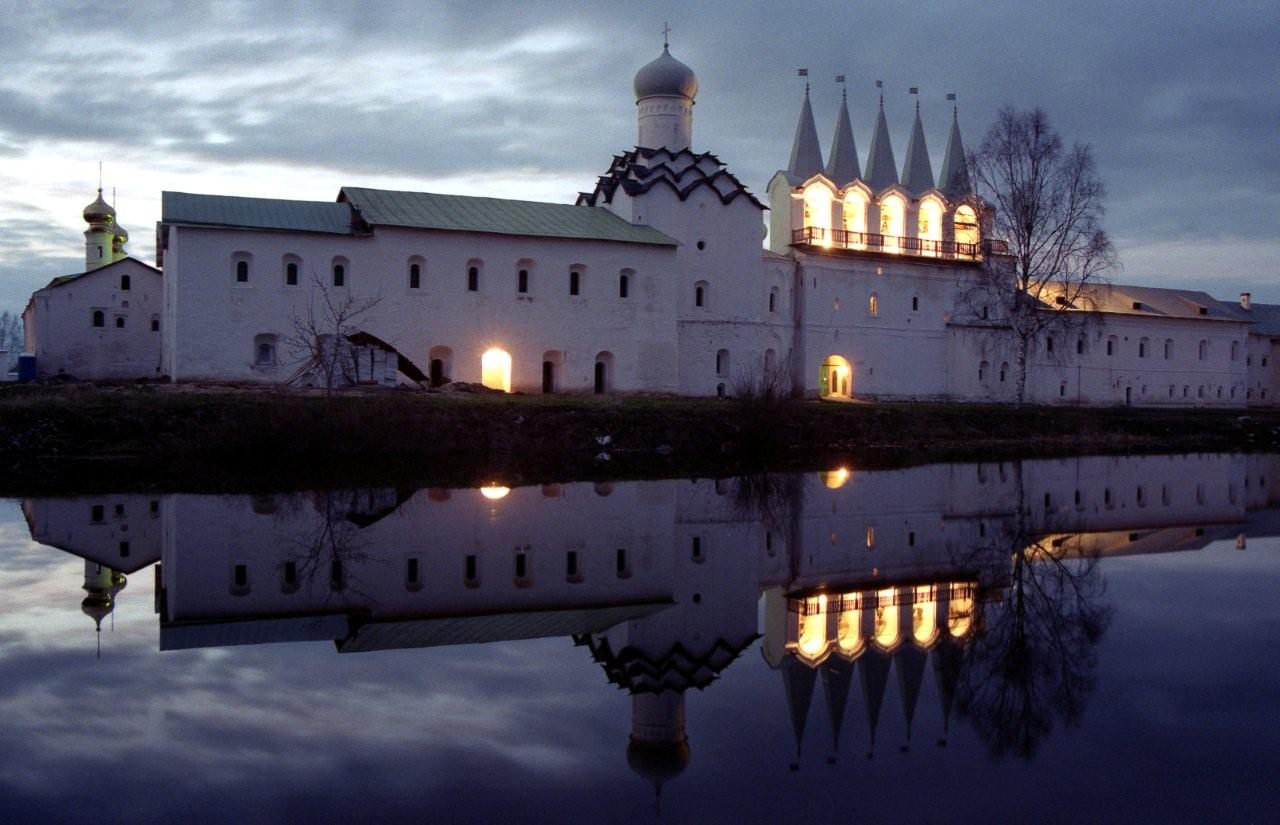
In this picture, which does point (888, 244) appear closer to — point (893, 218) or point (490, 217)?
point (893, 218)

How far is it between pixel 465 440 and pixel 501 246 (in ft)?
33.4

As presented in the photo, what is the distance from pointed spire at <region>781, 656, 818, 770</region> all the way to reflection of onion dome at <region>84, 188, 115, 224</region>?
44.8 meters

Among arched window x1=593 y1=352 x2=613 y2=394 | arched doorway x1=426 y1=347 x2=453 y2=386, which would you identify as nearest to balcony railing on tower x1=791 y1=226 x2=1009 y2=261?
arched window x1=593 y1=352 x2=613 y2=394

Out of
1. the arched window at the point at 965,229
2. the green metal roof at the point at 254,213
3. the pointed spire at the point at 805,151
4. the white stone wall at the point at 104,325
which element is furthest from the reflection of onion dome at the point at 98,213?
the arched window at the point at 965,229

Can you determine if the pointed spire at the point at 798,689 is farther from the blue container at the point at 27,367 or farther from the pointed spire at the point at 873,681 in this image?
the blue container at the point at 27,367

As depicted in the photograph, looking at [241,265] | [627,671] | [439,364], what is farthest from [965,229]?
[627,671]

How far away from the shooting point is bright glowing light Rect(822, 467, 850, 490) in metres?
17.2

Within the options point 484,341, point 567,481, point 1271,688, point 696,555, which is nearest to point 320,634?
point 696,555

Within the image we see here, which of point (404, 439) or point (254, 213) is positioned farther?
point (254, 213)

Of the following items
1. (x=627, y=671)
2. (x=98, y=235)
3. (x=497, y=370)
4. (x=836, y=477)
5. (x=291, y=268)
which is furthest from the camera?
(x=98, y=235)

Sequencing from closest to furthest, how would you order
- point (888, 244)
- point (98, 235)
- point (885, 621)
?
point (885, 621) → point (888, 244) → point (98, 235)

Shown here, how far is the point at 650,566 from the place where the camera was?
9.67 metres

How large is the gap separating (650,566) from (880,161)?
1295 inches

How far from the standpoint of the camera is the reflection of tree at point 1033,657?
17.5 feet
